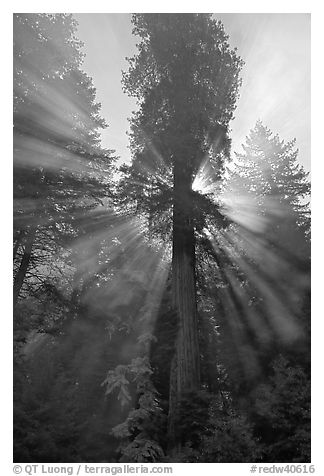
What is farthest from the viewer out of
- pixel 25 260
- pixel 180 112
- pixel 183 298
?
pixel 25 260

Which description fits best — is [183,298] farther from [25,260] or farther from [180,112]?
[180,112]

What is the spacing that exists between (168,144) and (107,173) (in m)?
4.38

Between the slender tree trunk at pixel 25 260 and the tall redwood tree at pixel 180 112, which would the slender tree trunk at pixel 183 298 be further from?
the slender tree trunk at pixel 25 260

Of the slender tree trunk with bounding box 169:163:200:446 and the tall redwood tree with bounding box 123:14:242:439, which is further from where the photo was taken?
the tall redwood tree with bounding box 123:14:242:439

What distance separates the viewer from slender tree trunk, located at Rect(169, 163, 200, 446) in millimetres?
8508

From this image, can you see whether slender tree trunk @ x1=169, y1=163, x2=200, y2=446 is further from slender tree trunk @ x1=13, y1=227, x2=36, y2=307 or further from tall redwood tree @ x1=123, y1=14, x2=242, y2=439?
slender tree trunk @ x1=13, y1=227, x2=36, y2=307

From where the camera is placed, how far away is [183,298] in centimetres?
945

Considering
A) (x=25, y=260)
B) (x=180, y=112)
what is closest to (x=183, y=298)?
(x=25, y=260)

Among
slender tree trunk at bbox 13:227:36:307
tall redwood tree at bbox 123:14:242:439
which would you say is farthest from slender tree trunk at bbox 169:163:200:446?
slender tree trunk at bbox 13:227:36:307

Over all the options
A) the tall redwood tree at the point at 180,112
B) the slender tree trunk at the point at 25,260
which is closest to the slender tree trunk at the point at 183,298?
the tall redwood tree at the point at 180,112

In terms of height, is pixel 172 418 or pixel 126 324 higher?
pixel 126 324
